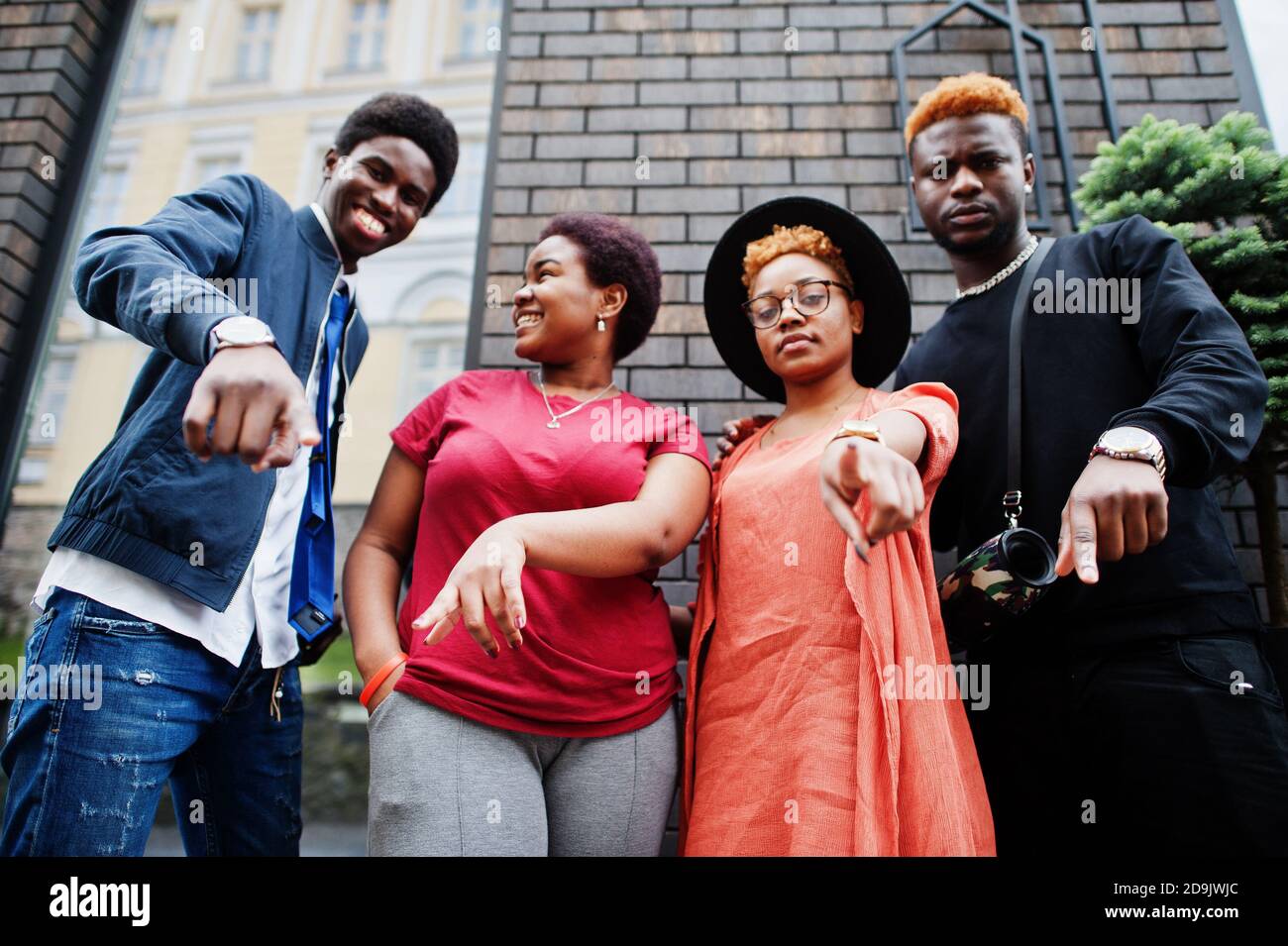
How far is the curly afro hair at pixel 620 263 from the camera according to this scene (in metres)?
2.37

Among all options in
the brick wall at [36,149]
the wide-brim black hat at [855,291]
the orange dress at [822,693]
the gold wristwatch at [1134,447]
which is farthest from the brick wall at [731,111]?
the brick wall at [36,149]

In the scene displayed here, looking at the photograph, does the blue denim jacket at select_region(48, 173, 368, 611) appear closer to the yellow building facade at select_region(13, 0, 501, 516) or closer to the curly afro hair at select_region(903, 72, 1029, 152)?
the yellow building facade at select_region(13, 0, 501, 516)

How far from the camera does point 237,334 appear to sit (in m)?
1.47

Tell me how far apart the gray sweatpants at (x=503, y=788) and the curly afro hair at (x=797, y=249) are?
135 centimetres

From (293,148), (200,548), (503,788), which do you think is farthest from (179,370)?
(293,148)

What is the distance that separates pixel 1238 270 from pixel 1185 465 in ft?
3.29

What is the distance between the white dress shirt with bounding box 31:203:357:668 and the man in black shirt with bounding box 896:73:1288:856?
1.79 m

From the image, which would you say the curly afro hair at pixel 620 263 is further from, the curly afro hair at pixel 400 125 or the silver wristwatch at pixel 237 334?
the silver wristwatch at pixel 237 334

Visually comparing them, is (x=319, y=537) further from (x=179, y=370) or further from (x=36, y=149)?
(x=36, y=149)

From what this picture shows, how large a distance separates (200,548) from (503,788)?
854 mm

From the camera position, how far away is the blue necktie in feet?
6.61

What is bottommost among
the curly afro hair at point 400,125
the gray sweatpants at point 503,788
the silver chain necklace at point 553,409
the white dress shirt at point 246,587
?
the gray sweatpants at point 503,788
